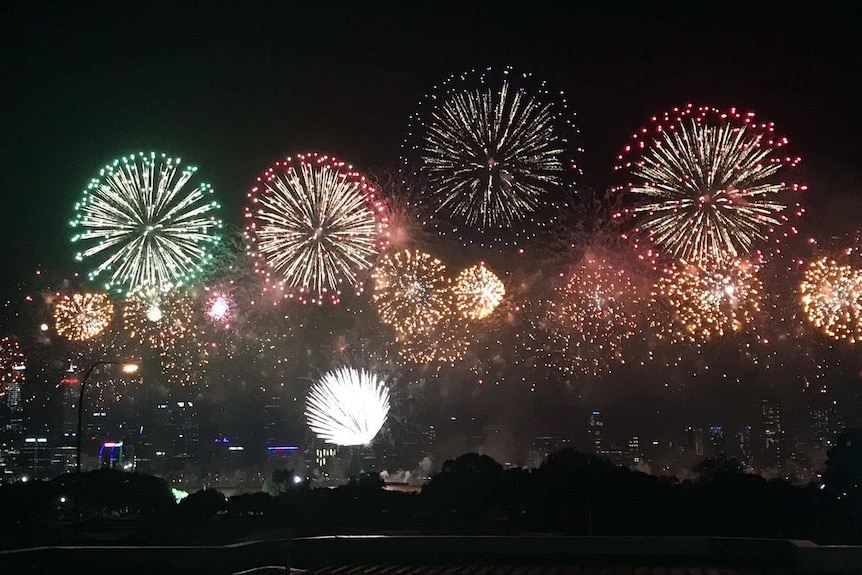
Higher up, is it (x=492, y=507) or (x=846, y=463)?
(x=846, y=463)

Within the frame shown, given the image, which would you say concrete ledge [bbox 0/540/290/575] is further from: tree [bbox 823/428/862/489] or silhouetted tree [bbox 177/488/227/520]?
tree [bbox 823/428/862/489]

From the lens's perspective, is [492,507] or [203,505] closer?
[203,505]

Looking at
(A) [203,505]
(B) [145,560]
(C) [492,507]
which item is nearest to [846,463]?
(C) [492,507]

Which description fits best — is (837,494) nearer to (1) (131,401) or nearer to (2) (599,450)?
(2) (599,450)

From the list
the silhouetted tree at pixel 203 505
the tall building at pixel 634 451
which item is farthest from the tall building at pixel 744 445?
the silhouetted tree at pixel 203 505

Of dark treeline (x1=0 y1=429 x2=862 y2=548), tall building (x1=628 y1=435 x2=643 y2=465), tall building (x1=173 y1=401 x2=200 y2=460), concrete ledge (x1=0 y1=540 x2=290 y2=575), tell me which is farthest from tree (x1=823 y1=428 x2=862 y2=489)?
tall building (x1=173 y1=401 x2=200 y2=460)

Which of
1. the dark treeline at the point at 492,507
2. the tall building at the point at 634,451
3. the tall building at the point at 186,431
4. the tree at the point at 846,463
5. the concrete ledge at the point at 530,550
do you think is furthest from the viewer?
the tall building at the point at 186,431

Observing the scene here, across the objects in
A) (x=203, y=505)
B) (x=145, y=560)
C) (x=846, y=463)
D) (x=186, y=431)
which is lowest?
(x=145, y=560)

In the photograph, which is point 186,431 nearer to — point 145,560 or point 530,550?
point 145,560

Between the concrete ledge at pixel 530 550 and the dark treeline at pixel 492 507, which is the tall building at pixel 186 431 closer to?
the dark treeline at pixel 492 507
